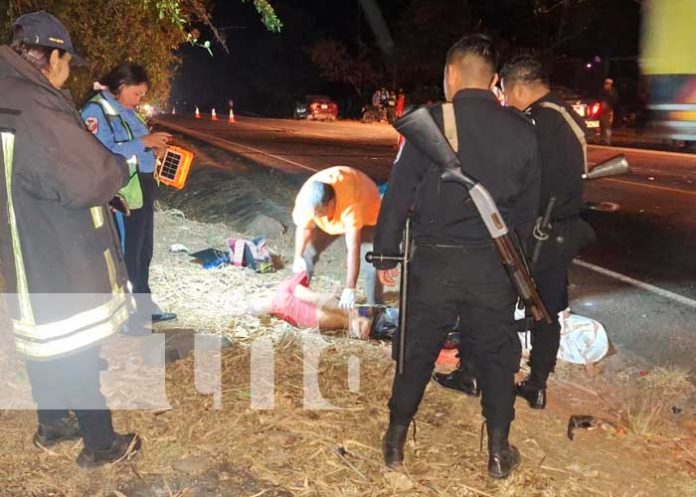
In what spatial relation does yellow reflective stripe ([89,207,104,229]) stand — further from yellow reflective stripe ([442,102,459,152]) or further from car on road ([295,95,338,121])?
car on road ([295,95,338,121])

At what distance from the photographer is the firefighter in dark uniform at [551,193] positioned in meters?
3.41

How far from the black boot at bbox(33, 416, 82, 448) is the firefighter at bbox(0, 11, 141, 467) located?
0.89 ft

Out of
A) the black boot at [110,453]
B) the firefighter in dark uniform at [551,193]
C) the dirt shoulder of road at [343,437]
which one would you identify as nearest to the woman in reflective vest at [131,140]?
the dirt shoulder of road at [343,437]

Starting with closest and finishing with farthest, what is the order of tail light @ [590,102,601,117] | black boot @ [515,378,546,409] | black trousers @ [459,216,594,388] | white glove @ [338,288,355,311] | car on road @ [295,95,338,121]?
black trousers @ [459,216,594,388]
black boot @ [515,378,546,409]
white glove @ [338,288,355,311]
tail light @ [590,102,601,117]
car on road @ [295,95,338,121]

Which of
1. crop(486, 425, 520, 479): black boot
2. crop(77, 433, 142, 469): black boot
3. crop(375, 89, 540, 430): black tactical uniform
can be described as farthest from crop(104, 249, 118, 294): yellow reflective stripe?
crop(486, 425, 520, 479): black boot

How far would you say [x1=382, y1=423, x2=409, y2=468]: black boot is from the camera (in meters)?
3.07

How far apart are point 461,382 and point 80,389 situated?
Result: 203 cm

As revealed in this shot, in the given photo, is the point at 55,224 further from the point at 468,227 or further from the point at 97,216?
the point at 468,227

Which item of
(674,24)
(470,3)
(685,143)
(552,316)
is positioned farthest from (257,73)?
(552,316)

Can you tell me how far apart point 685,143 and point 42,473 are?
17527mm

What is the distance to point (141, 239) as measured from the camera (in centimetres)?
441

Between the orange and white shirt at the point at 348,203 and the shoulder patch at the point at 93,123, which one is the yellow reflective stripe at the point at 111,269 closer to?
the shoulder patch at the point at 93,123

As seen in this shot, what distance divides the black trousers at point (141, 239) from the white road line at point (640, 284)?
Result: 13.6 ft

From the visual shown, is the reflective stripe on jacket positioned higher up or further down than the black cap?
further down
